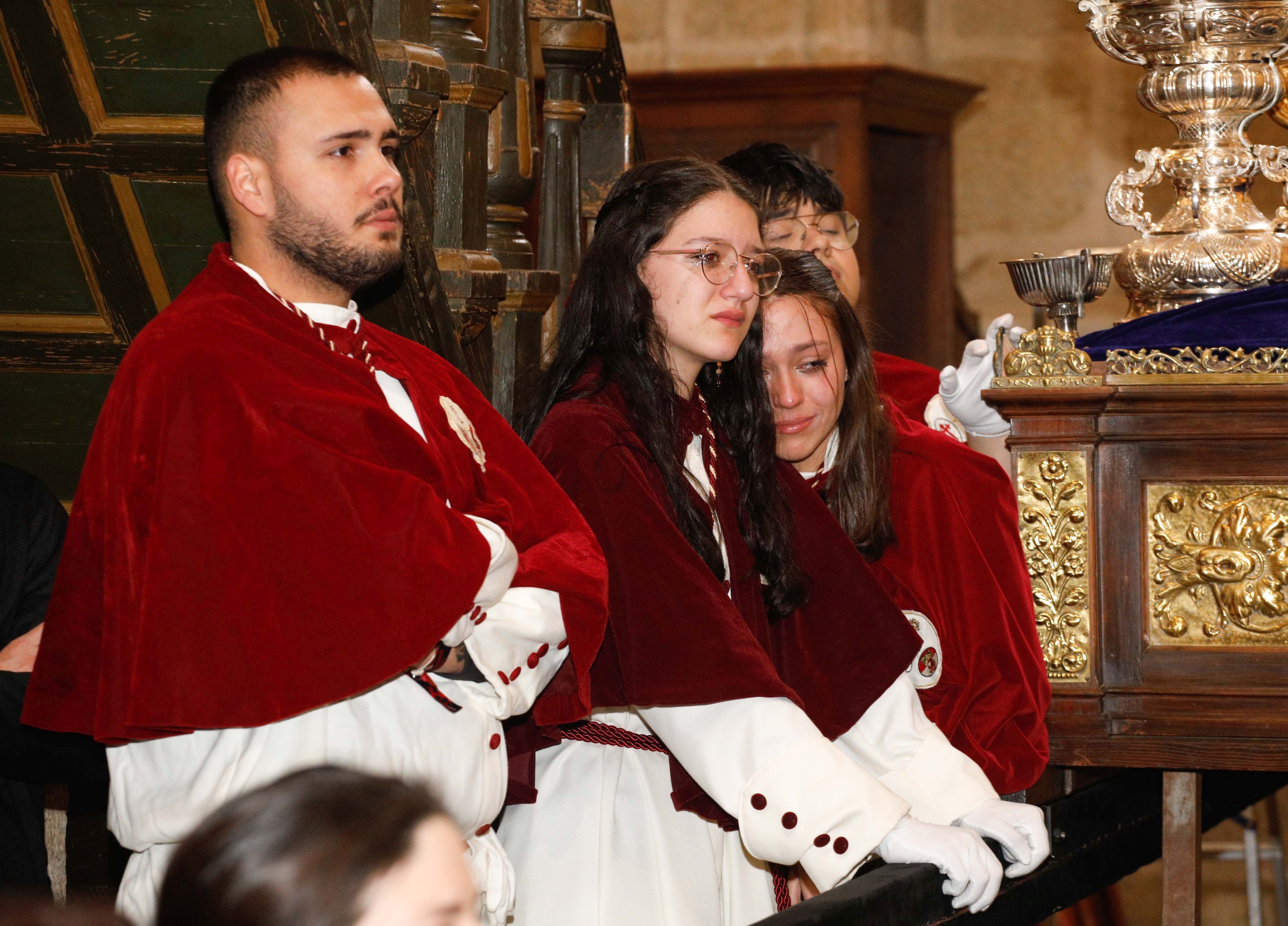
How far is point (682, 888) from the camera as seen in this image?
237 cm

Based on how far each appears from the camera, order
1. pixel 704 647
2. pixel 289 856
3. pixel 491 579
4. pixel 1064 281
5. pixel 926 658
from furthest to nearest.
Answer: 1. pixel 1064 281
2. pixel 926 658
3. pixel 704 647
4. pixel 491 579
5. pixel 289 856

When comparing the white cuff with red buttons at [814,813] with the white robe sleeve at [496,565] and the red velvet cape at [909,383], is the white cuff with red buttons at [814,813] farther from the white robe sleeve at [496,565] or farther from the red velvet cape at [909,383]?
the red velvet cape at [909,383]

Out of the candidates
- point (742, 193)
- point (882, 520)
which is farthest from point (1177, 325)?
point (742, 193)

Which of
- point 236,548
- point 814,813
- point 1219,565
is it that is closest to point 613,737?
point 814,813

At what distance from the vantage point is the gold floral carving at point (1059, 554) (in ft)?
9.52

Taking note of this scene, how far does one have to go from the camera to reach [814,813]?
7.02 feet

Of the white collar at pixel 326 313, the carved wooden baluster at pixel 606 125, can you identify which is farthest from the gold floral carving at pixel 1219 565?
the carved wooden baluster at pixel 606 125

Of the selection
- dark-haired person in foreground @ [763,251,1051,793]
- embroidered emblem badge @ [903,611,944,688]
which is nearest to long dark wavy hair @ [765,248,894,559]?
dark-haired person in foreground @ [763,251,1051,793]

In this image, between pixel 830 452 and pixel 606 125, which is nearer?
pixel 830 452

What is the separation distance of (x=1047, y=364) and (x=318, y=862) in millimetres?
2091

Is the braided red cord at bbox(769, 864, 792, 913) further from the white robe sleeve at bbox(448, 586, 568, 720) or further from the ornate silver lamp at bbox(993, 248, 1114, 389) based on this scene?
the ornate silver lamp at bbox(993, 248, 1114, 389)

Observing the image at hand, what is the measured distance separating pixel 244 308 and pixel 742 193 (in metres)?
0.88

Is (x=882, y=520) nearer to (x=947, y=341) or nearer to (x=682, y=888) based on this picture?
(x=682, y=888)

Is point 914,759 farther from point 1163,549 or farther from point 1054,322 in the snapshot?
point 1054,322
